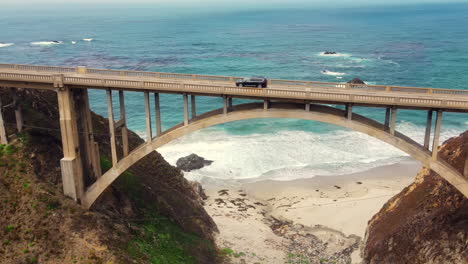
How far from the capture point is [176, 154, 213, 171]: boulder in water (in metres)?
61.5

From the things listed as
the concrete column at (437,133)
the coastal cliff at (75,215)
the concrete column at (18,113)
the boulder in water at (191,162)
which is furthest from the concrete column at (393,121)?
the boulder in water at (191,162)

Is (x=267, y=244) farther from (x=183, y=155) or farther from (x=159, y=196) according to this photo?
(x=183, y=155)

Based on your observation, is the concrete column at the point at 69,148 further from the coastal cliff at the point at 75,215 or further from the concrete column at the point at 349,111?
the concrete column at the point at 349,111

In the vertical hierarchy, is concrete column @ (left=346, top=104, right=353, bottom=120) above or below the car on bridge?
below

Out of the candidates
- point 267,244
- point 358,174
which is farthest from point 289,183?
point 267,244

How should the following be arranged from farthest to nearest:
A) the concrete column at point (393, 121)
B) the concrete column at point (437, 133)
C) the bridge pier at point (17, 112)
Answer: the bridge pier at point (17, 112)
the concrete column at point (393, 121)
the concrete column at point (437, 133)

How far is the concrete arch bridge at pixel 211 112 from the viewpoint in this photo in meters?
26.6

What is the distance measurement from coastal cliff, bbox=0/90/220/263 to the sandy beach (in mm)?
4112

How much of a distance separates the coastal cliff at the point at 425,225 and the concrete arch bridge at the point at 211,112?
367 centimetres

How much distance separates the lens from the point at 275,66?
11725cm

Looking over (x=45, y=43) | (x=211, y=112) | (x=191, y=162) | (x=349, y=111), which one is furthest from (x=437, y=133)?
(x=45, y=43)

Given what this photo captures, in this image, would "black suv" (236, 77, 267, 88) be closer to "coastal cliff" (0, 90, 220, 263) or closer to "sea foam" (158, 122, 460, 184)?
"coastal cliff" (0, 90, 220, 263)

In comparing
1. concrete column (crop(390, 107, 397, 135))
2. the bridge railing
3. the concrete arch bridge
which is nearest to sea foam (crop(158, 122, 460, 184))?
the bridge railing

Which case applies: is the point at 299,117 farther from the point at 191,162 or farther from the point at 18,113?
the point at 191,162
